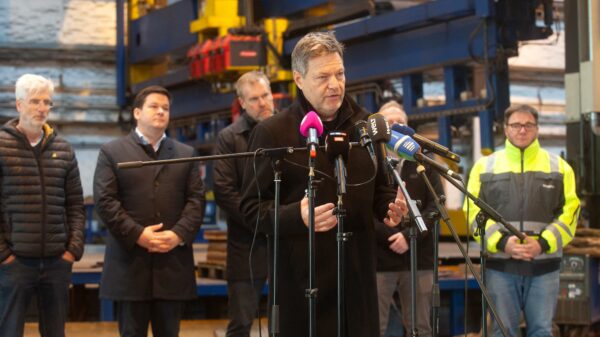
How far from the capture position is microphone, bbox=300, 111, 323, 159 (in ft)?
11.5

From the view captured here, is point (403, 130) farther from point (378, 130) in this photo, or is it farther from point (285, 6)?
point (285, 6)

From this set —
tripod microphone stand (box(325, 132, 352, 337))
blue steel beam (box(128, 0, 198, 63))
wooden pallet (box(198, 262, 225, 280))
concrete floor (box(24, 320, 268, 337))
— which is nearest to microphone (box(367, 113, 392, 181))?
tripod microphone stand (box(325, 132, 352, 337))

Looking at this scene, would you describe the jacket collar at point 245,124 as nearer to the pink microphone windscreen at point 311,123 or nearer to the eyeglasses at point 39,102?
the eyeglasses at point 39,102

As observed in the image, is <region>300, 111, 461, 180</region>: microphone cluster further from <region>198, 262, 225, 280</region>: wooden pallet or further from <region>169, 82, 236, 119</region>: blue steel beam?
<region>169, 82, 236, 119</region>: blue steel beam

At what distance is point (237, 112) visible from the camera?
1123cm

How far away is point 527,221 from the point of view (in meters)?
5.79

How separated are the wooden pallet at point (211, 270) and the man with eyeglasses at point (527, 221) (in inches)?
115

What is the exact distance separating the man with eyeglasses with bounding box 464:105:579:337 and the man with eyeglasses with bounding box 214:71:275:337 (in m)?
1.35

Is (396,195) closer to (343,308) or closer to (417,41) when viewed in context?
(343,308)

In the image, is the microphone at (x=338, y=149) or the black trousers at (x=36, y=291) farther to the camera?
the black trousers at (x=36, y=291)

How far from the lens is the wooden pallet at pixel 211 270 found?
8211 mm

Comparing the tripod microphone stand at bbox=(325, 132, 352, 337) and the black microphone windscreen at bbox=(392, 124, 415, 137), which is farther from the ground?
the black microphone windscreen at bbox=(392, 124, 415, 137)

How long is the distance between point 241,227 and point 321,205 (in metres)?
2.23

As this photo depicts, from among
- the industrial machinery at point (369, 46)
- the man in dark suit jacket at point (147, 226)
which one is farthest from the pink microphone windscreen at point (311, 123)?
the industrial machinery at point (369, 46)
